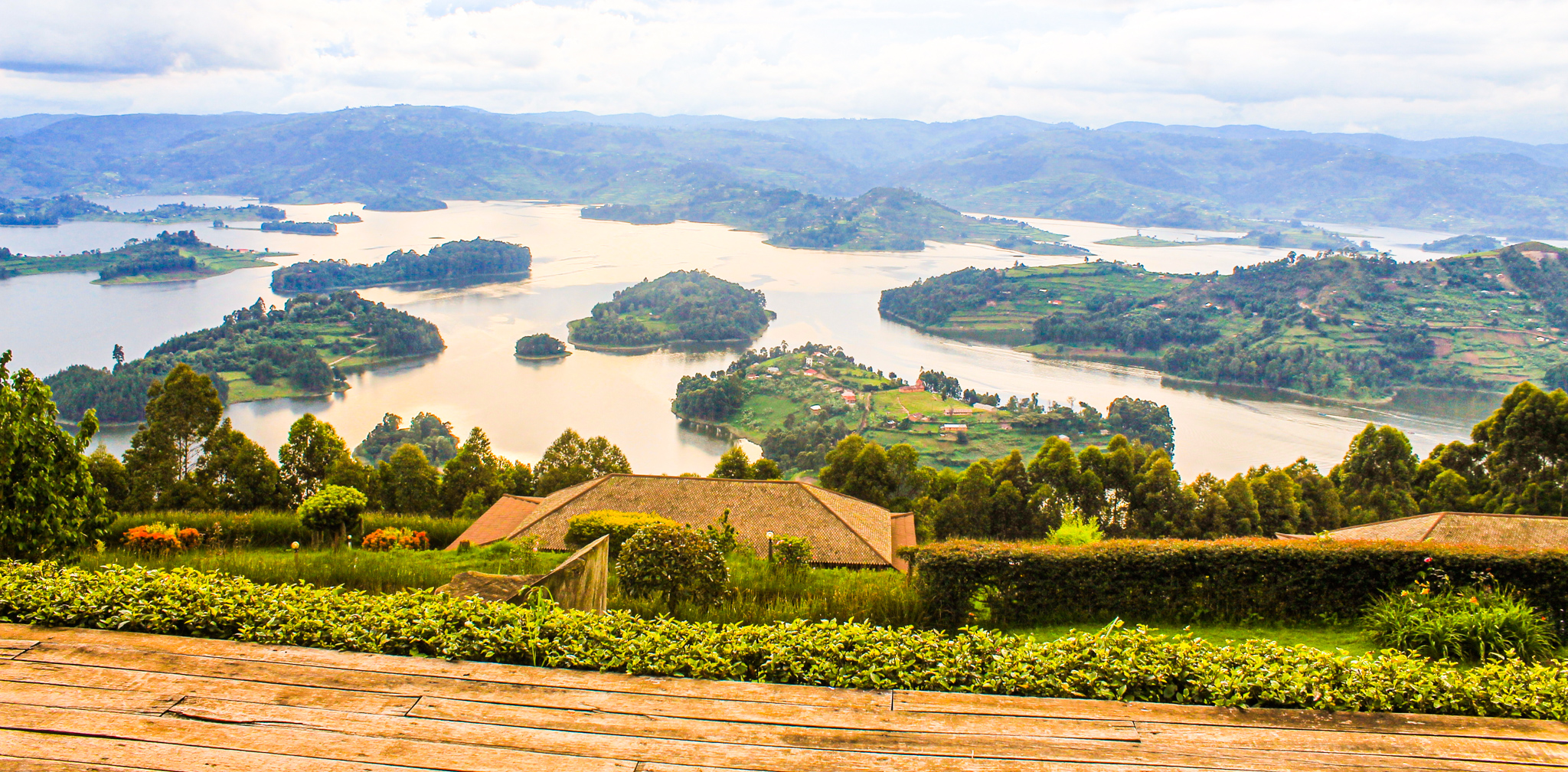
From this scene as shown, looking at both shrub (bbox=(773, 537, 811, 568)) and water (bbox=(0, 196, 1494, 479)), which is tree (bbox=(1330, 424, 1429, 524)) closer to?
shrub (bbox=(773, 537, 811, 568))

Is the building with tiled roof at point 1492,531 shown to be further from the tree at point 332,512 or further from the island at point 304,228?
the island at point 304,228

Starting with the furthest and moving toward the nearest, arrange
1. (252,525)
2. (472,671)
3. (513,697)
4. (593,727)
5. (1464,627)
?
1. (252,525)
2. (1464,627)
3. (472,671)
4. (513,697)
5. (593,727)

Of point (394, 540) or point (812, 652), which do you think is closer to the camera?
point (812, 652)

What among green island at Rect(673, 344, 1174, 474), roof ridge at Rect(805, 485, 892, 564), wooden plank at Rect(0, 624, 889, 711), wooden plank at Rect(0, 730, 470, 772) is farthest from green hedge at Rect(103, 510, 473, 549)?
green island at Rect(673, 344, 1174, 474)

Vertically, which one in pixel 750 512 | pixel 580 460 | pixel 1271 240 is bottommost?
pixel 580 460

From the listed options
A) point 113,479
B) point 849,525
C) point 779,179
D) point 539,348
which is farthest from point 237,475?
point 779,179

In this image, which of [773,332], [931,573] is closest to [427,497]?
[931,573]

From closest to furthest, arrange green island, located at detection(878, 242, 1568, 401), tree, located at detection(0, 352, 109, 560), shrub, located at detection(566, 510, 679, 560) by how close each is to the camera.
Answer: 1. tree, located at detection(0, 352, 109, 560)
2. shrub, located at detection(566, 510, 679, 560)
3. green island, located at detection(878, 242, 1568, 401)

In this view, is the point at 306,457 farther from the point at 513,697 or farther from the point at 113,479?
the point at 513,697
